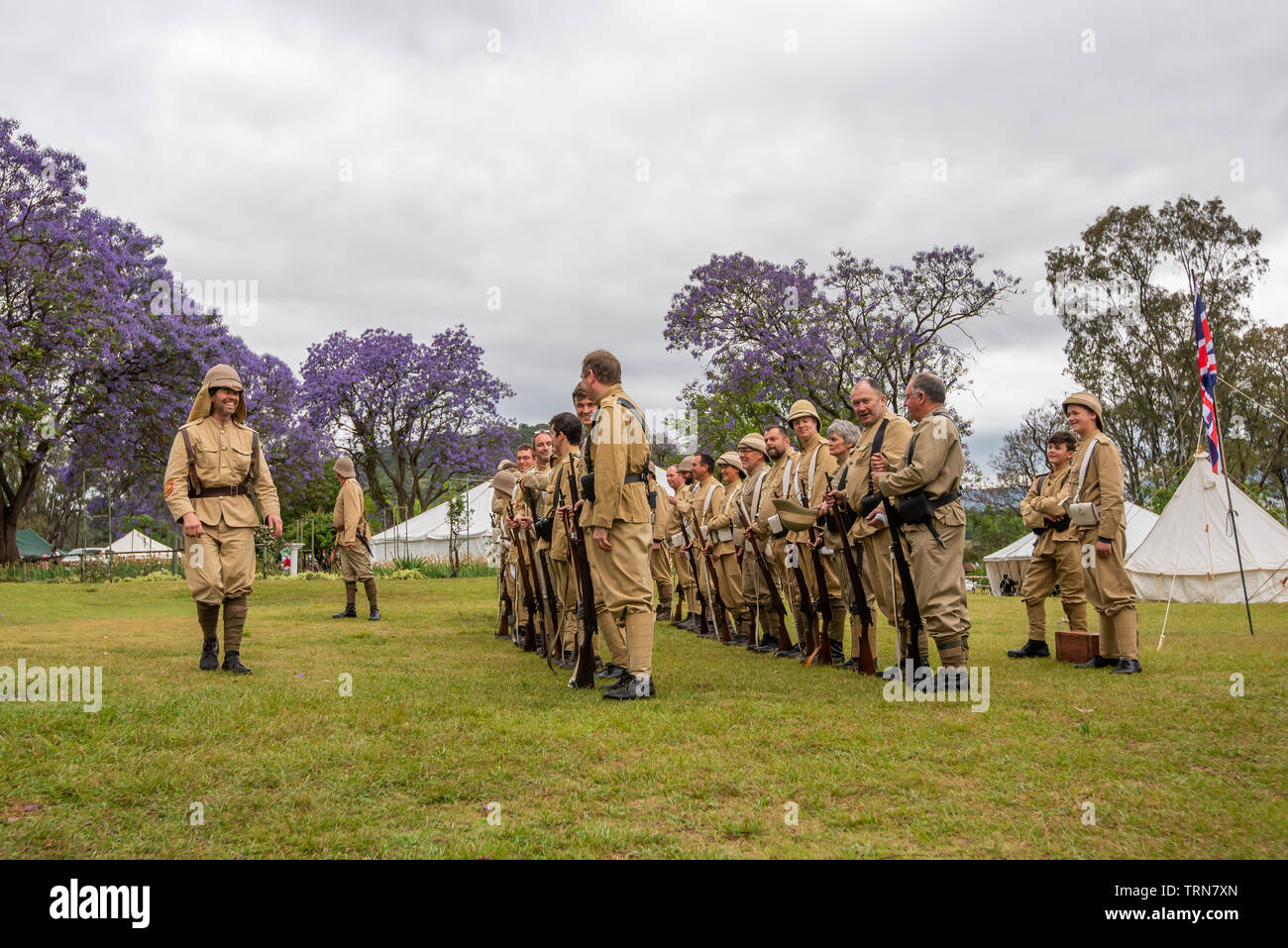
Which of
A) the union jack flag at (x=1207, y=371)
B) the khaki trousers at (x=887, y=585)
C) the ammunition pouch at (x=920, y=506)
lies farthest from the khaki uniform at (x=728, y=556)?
the union jack flag at (x=1207, y=371)

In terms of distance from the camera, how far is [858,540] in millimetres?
7695

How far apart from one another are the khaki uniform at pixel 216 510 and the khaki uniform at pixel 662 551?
5.88 meters

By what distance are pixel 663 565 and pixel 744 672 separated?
6937 mm

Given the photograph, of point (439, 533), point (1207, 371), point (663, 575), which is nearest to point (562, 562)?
point (663, 575)

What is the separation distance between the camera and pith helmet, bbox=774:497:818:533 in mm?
7922

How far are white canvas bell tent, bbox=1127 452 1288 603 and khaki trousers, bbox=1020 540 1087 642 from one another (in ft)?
33.3

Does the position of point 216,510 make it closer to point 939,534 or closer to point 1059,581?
point 939,534

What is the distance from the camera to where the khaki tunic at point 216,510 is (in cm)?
729

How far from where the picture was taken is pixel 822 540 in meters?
8.55

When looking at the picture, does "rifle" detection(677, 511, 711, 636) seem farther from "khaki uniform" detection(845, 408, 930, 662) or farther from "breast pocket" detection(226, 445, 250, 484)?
"breast pocket" detection(226, 445, 250, 484)

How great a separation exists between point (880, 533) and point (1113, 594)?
7.07 feet

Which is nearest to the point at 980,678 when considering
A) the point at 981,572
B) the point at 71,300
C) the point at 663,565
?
the point at 663,565

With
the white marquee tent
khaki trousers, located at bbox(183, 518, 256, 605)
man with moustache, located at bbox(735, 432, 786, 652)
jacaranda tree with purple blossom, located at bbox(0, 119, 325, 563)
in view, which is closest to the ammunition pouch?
man with moustache, located at bbox(735, 432, 786, 652)
